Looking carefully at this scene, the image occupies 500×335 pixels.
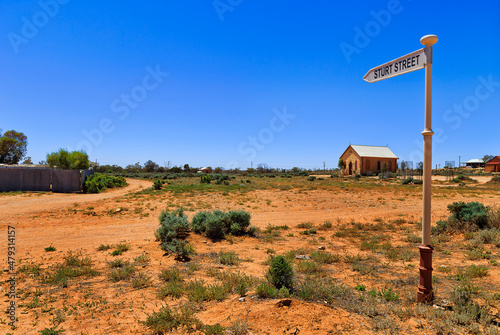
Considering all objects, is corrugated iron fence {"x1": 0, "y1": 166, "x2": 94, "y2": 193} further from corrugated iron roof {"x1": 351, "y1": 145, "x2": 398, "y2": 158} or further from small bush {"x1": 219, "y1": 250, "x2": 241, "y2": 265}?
corrugated iron roof {"x1": 351, "y1": 145, "x2": 398, "y2": 158}

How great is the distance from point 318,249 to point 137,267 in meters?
4.80

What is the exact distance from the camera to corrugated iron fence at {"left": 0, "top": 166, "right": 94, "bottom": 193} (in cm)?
2273

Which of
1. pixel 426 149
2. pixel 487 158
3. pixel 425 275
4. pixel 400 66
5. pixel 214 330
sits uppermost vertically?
pixel 487 158

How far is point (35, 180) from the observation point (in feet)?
76.1

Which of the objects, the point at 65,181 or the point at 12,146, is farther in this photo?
the point at 12,146

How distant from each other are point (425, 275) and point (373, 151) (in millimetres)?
52989

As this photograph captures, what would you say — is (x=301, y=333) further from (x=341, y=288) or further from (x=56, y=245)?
(x=56, y=245)

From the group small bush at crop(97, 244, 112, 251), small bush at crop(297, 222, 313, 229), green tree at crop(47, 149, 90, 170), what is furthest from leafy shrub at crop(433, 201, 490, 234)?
green tree at crop(47, 149, 90, 170)

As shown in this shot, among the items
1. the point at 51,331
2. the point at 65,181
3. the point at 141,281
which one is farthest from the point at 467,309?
the point at 65,181

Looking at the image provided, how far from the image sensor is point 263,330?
3432 mm

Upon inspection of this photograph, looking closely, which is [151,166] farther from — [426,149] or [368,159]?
[426,149]

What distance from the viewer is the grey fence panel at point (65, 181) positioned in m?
23.3

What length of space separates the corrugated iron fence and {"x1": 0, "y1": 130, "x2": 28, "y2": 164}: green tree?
38177 mm

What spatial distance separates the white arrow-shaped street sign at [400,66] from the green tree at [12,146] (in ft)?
219
